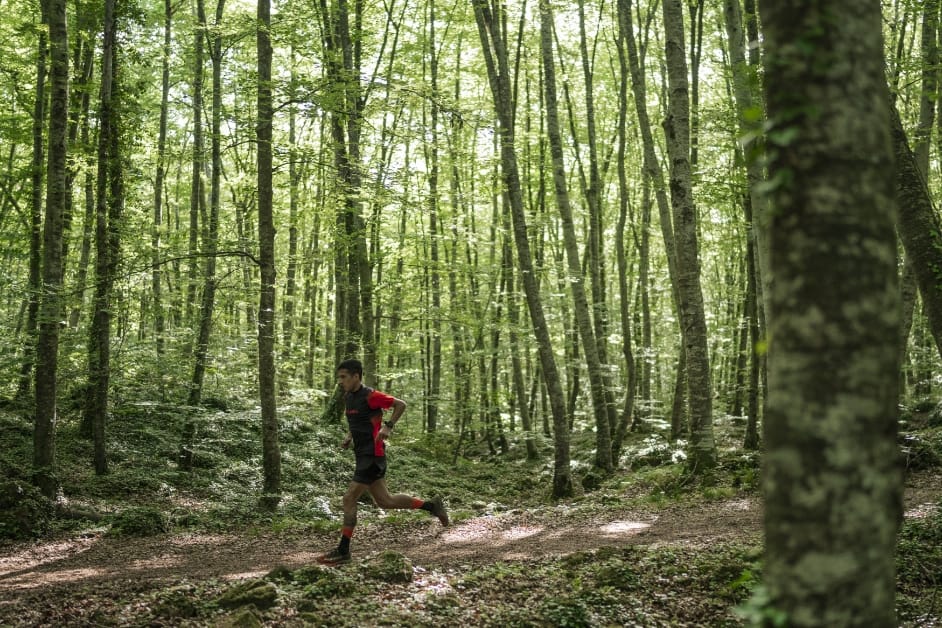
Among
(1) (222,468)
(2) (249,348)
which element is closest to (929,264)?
(1) (222,468)

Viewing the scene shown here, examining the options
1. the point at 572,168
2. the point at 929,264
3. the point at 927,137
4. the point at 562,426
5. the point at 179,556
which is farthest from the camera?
the point at 572,168

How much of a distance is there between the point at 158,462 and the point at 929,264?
13.1 meters

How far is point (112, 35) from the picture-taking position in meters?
12.0

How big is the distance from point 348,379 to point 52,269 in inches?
220

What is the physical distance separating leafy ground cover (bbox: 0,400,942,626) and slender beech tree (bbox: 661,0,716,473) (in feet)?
3.56

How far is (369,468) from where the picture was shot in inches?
290

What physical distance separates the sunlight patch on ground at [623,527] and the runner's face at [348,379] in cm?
424

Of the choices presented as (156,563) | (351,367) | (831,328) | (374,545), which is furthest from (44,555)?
(831,328)

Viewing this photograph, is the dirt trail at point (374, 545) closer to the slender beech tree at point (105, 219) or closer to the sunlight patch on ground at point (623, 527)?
the sunlight patch on ground at point (623, 527)

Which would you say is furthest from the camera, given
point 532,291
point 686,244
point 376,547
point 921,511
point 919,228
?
point 532,291

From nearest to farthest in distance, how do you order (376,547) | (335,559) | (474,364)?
(335,559), (376,547), (474,364)

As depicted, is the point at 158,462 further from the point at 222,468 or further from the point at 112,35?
the point at 112,35

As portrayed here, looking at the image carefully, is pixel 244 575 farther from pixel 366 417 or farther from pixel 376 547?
pixel 376 547

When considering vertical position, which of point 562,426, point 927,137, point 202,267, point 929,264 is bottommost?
point 562,426
